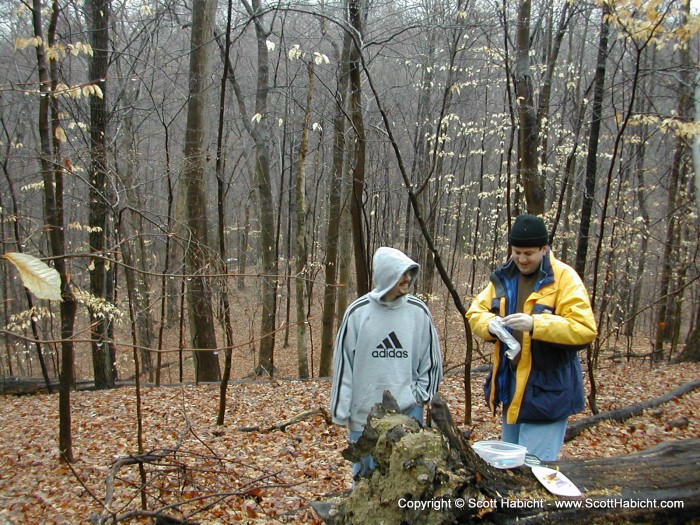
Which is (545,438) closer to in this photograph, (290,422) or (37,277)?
(37,277)

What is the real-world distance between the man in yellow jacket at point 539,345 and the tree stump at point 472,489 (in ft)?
1.99

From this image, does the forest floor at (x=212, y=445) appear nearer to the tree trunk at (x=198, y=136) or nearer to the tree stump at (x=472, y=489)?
the tree trunk at (x=198, y=136)

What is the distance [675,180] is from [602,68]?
22.3ft

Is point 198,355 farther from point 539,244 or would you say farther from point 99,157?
point 539,244

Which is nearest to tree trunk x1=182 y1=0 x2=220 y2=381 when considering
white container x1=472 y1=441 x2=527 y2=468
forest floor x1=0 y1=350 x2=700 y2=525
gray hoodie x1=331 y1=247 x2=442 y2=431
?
forest floor x1=0 y1=350 x2=700 y2=525

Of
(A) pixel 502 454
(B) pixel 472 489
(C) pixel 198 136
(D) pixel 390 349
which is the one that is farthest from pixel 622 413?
(C) pixel 198 136

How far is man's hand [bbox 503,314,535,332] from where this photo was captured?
9.32 ft

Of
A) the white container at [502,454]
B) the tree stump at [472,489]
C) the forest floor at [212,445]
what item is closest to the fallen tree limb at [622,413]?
the forest floor at [212,445]

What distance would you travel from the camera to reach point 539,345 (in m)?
2.95

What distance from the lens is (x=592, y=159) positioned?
701 cm

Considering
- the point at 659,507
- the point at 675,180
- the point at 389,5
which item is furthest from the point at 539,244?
the point at 675,180

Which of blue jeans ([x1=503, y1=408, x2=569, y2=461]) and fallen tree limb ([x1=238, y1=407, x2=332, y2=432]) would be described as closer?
blue jeans ([x1=503, y1=408, x2=569, y2=461])

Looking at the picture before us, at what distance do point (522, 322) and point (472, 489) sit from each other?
1159 millimetres

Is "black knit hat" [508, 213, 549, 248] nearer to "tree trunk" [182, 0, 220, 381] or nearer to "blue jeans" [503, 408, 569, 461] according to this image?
"blue jeans" [503, 408, 569, 461]
